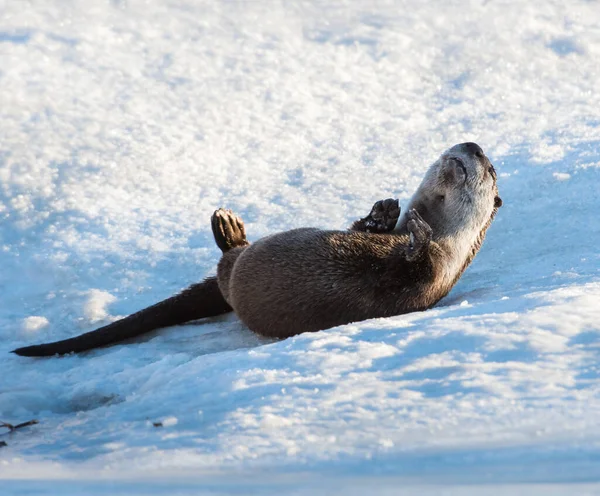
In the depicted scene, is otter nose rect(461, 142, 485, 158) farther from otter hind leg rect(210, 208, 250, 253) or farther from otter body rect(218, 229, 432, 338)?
otter hind leg rect(210, 208, 250, 253)

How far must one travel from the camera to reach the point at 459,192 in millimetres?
3928

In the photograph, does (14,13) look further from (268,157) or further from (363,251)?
(363,251)

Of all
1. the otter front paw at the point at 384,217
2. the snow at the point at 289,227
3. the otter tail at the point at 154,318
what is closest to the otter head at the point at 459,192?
the otter front paw at the point at 384,217

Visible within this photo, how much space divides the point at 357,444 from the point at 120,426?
2.60 feet

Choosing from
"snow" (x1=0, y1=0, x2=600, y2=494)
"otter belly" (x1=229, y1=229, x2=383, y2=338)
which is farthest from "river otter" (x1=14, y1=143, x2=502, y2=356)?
"snow" (x1=0, y1=0, x2=600, y2=494)

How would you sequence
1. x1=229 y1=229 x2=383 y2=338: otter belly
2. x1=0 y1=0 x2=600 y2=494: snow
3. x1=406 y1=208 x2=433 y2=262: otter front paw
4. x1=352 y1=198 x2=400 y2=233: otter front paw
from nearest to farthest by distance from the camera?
1. x1=0 y1=0 x2=600 y2=494: snow
2. x1=229 y1=229 x2=383 y2=338: otter belly
3. x1=406 y1=208 x2=433 y2=262: otter front paw
4. x1=352 y1=198 x2=400 y2=233: otter front paw

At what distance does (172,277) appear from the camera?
13.6 ft

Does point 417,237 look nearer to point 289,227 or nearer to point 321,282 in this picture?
point 321,282

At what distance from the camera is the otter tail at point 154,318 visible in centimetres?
348

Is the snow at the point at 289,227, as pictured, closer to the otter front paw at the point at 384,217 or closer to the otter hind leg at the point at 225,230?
the otter hind leg at the point at 225,230

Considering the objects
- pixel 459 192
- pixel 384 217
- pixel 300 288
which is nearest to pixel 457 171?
pixel 459 192

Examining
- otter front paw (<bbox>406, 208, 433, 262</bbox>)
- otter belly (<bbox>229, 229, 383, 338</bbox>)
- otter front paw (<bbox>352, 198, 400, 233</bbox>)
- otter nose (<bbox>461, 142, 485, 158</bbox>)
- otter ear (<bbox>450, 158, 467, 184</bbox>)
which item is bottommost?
otter belly (<bbox>229, 229, 383, 338</bbox>)

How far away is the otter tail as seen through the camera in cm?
348

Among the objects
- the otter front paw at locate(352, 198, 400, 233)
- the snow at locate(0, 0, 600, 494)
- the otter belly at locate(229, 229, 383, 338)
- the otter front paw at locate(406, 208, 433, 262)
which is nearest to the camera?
the snow at locate(0, 0, 600, 494)
